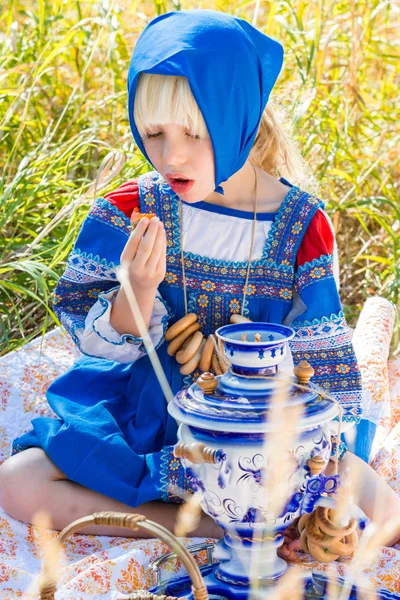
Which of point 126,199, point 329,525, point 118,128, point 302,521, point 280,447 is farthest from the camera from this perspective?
point 118,128

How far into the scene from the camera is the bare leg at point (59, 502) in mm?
1873

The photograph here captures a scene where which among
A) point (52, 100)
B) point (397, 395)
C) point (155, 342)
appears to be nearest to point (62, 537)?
point (155, 342)

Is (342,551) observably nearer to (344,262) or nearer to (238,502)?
(238,502)

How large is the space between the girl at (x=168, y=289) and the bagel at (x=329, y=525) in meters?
0.32

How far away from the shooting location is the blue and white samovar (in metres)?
1.41

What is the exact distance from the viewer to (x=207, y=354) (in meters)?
1.85

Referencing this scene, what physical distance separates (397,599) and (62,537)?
631 mm

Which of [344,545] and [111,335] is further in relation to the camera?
[111,335]

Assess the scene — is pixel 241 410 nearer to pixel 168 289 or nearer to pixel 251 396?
pixel 251 396

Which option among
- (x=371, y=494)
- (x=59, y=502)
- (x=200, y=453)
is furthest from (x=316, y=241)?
(x=59, y=502)

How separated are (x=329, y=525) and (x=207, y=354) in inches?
17.9

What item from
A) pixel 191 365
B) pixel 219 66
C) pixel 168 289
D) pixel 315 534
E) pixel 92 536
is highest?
pixel 219 66

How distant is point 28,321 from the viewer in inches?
107

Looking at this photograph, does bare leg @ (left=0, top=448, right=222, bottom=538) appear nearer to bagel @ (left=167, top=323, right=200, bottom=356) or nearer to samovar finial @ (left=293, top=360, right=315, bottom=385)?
bagel @ (left=167, top=323, right=200, bottom=356)
